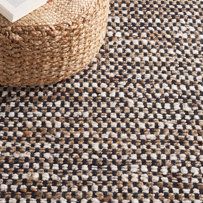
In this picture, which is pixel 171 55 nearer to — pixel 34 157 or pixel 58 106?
pixel 58 106

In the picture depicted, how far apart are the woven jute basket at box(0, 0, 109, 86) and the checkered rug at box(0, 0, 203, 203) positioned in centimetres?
10

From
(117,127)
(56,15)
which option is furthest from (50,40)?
(117,127)

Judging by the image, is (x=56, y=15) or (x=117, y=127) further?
(x=117, y=127)

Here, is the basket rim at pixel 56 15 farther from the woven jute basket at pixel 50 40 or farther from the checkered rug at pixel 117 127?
the checkered rug at pixel 117 127

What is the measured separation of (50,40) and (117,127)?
12.8 inches

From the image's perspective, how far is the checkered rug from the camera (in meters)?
1.24

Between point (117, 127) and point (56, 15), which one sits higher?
point (56, 15)

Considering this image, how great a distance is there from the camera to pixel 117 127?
1352mm

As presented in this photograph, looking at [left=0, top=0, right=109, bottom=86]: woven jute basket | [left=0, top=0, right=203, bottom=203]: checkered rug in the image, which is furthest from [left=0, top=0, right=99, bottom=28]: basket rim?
[left=0, top=0, right=203, bottom=203]: checkered rug

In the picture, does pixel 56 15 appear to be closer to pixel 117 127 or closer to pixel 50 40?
pixel 50 40

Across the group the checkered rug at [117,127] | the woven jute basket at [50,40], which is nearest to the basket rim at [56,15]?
the woven jute basket at [50,40]

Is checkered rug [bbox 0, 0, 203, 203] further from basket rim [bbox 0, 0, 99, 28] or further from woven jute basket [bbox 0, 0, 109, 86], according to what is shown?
basket rim [bbox 0, 0, 99, 28]

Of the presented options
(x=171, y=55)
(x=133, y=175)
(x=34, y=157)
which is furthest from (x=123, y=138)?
(x=171, y=55)

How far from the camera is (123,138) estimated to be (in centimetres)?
133
